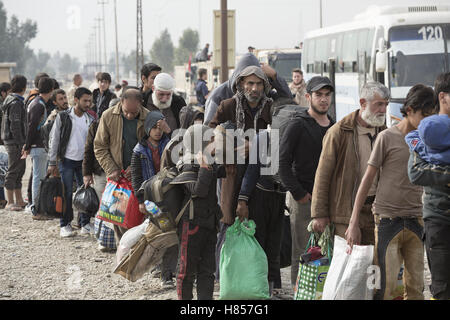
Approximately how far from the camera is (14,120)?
11.3 metres

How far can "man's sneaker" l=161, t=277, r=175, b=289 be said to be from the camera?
7207 millimetres

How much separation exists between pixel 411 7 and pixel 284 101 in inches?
470

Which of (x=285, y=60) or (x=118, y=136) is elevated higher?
(x=285, y=60)

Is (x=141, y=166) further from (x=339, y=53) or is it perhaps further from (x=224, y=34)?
(x=339, y=53)

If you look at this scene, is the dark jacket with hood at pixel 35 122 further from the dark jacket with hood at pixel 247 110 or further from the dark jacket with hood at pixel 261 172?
Result: the dark jacket with hood at pixel 261 172

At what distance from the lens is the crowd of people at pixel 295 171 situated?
495cm

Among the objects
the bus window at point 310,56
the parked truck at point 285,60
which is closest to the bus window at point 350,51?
the bus window at point 310,56

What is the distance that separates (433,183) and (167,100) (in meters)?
3.94

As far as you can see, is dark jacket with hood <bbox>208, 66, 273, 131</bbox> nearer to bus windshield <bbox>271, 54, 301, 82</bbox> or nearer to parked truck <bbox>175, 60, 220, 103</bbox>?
bus windshield <bbox>271, 54, 301, 82</bbox>

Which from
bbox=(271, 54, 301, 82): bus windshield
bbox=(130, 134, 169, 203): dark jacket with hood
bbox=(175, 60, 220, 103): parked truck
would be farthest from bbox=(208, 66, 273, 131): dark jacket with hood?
bbox=(175, 60, 220, 103): parked truck

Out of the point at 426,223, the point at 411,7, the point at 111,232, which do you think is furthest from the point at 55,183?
the point at 411,7

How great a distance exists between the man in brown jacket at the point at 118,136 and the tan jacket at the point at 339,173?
311 cm

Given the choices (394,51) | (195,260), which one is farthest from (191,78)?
(195,260)

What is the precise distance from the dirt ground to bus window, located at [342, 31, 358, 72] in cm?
1238
